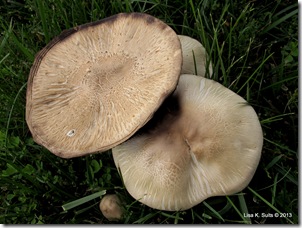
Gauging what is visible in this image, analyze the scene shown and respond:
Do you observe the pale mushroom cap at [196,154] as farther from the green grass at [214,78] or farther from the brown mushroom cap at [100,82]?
the brown mushroom cap at [100,82]

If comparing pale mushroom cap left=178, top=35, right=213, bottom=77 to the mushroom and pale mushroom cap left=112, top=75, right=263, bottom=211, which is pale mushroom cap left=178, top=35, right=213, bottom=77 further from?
the mushroom

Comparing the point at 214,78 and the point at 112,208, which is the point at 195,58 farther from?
the point at 112,208

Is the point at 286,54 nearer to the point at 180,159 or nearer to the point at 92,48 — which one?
the point at 180,159

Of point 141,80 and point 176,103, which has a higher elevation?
point 141,80

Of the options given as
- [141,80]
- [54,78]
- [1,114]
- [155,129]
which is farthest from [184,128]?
[1,114]

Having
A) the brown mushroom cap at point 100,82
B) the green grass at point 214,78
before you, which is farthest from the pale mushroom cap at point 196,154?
the brown mushroom cap at point 100,82

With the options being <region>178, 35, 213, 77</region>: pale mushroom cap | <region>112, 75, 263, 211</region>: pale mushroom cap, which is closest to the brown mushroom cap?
<region>112, 75, 263, 211</region>: pale mushroom cap
